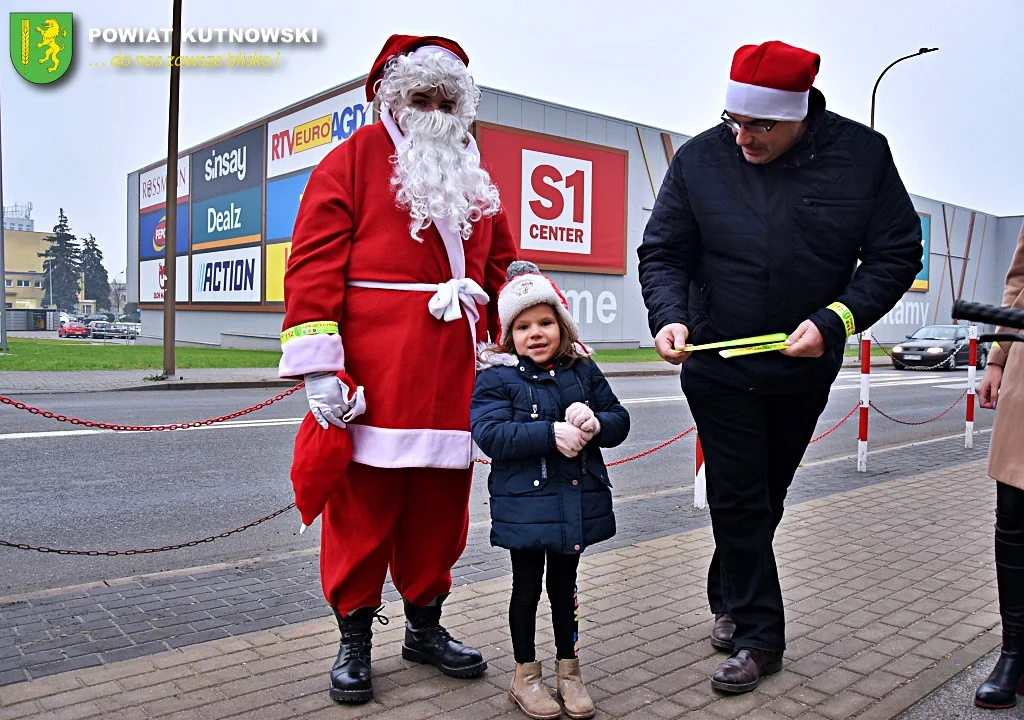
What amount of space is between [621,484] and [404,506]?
4.65 metres

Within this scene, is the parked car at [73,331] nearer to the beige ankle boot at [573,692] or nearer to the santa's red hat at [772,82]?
the beige ankle boot at [573,692]

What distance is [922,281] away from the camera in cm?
4547

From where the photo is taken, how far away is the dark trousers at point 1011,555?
322 cm

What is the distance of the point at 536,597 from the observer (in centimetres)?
306

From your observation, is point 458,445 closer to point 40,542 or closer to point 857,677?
point 857,677

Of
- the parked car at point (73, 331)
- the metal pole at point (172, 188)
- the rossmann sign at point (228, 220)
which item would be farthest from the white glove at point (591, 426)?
the parked car at point (73, 331)

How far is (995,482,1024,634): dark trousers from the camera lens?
3.22 meters

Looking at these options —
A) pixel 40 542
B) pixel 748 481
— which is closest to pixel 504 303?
pixel 748 481

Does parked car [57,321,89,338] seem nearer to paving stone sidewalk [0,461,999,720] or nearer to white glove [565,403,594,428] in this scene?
paving stone sidewalk [0,461,999,720]

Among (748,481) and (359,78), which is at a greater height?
(359,78)

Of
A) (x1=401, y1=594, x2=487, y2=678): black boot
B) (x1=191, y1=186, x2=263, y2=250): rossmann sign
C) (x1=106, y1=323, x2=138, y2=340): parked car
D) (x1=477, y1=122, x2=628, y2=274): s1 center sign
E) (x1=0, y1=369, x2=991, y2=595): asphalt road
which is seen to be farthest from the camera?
(x1=106, y1=323, x2=138, y2=340): parked car

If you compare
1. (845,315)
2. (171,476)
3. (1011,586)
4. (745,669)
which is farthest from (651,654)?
(171,476)

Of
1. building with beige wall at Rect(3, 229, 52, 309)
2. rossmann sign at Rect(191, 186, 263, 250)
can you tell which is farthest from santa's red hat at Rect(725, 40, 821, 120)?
building with beige wall at Rect(3, 229, 52, 309)

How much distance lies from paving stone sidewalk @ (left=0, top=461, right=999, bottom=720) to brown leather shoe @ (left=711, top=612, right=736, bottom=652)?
44 millimetres
